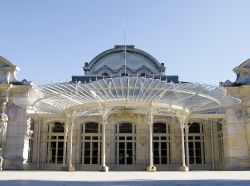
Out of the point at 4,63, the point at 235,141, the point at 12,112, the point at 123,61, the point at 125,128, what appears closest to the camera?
the point at 235,141

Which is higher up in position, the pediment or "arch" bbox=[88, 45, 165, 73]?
"arch" bbox=[88, 45, 165, 73]

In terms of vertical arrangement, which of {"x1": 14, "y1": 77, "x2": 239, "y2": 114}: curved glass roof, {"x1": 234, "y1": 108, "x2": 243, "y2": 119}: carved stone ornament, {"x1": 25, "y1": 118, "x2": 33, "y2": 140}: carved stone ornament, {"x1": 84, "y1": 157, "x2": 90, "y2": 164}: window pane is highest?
{"x1": 14, "y1": 77, "x2": 239, "y2": 114}: curved glass roof

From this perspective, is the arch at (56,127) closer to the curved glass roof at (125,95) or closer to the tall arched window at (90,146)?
the tall arched window at (90,146)

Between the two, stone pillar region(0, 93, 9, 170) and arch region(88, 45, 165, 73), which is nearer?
stone pillar region(0, 93, 9, 170)

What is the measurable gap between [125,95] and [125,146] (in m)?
8.34

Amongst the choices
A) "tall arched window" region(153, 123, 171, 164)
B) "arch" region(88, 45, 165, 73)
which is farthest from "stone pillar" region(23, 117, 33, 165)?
"tall arched window" region(153, 123, 171, 164)

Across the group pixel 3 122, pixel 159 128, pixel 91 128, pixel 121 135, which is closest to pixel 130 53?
pixel 159 128

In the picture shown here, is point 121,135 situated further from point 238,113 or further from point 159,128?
point 238,113

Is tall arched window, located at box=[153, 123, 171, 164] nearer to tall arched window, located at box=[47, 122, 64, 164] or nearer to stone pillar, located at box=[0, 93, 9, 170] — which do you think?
tall arched window, located at box=[47, 122, 64, 164]

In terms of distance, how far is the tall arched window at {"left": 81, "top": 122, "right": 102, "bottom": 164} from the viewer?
2831 centimetres

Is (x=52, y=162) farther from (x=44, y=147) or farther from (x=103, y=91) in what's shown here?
(x=103, y=91)

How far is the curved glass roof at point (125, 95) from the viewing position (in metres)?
18.7

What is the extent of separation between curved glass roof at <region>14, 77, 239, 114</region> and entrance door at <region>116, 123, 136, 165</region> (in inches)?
267

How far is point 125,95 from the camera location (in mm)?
21344
